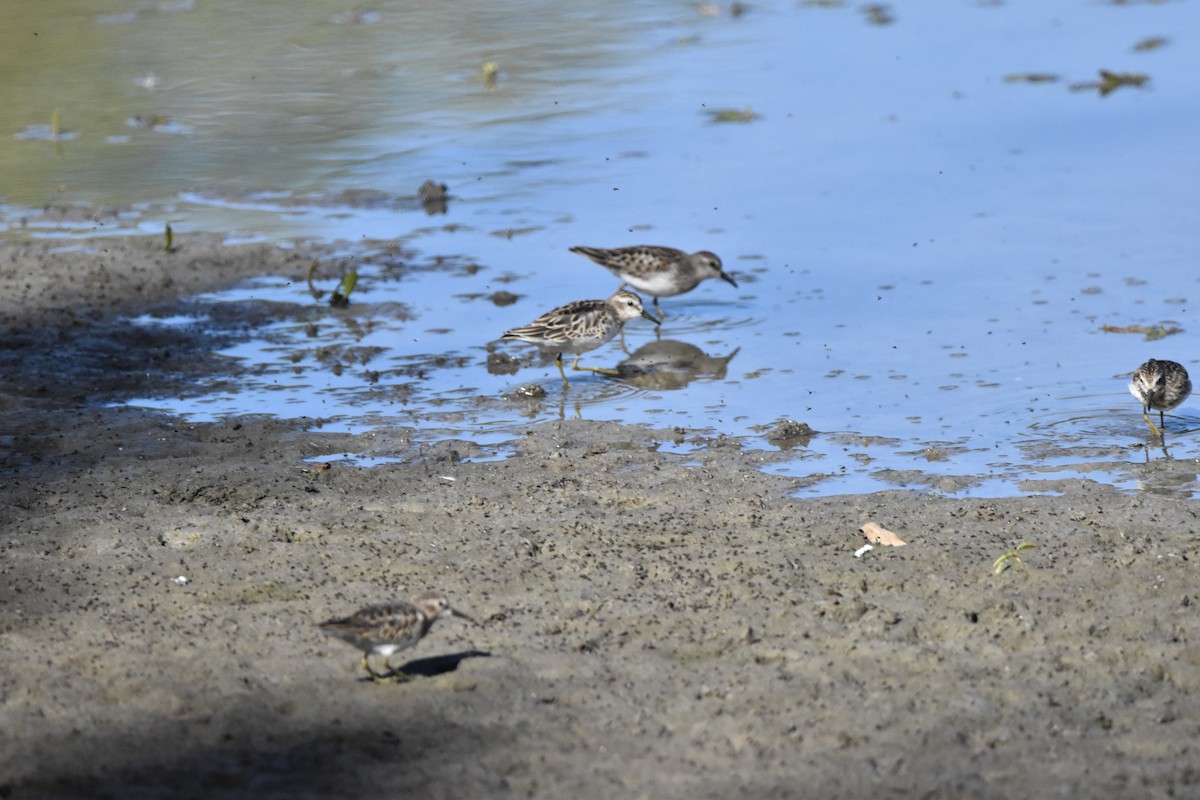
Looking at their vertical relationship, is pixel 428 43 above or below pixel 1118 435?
above

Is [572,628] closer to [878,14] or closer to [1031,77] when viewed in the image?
[1031,77]

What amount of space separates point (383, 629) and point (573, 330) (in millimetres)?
5916

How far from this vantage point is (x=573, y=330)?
12.7m

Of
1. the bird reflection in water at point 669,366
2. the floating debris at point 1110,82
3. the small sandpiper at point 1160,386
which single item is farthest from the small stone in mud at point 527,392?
the floating debris at point 1110,82

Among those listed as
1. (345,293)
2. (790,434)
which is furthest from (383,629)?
(345,293)

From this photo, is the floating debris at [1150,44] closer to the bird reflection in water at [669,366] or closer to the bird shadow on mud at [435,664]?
the bird reflection in water at [669,366]

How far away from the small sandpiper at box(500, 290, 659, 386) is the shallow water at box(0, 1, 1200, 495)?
1.00 ft

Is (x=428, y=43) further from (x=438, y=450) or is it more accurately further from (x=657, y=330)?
(x=438, y=450)

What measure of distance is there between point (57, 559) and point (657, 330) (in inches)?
277

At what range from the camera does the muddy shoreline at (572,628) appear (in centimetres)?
645

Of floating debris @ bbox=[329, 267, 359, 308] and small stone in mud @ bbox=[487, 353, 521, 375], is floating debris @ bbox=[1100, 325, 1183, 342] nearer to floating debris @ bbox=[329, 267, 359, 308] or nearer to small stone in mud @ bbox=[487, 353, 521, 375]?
small stone in mud @ bbox=[487, 353, 521, 375]

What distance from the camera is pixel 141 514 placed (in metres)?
9.45

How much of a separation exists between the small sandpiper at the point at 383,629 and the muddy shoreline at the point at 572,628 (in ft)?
0.61

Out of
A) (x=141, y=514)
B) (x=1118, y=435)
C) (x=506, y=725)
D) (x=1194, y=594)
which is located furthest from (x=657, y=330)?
(x=506, y=725)
